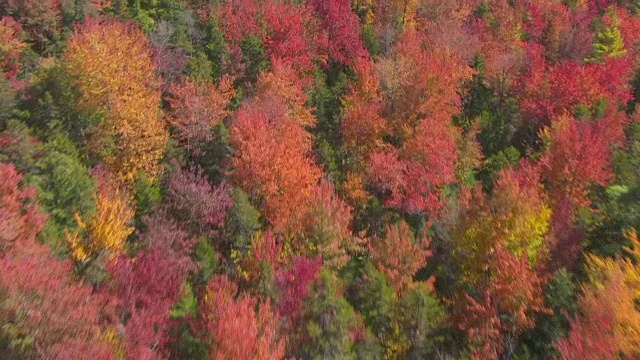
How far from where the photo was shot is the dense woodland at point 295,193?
82.6 ft

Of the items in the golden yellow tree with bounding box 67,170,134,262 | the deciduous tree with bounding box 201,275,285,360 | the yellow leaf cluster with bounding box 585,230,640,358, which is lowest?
the golden yellow tree with bounding box 67,170,134,262

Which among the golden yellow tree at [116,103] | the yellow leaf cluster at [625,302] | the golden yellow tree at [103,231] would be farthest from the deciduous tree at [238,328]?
the yellow leaf cluster at [625,302]

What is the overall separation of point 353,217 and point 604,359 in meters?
22.2

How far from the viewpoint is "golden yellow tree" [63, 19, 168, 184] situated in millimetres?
35250

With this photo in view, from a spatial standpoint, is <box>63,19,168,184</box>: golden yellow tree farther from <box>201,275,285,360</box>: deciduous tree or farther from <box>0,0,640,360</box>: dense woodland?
<box>201,275,285,360</box>: deciduous tree

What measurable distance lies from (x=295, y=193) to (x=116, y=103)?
44.6 ft

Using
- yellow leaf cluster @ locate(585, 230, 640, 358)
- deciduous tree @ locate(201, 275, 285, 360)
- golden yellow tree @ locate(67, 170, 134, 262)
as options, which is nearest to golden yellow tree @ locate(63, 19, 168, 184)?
golden yellow tree @ locate(67, 170, 134, 262)

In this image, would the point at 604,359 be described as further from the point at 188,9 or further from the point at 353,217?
the point at 188,9

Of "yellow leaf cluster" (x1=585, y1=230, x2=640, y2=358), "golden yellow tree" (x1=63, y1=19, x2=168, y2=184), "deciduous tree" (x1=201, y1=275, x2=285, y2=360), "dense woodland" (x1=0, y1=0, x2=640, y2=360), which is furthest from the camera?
"golden yellow tree" (x1=63, y1=19, x2=168, y2=184)

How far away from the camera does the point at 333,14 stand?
192 ft

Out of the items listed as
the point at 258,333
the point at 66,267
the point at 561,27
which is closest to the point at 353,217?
the point at 258,333

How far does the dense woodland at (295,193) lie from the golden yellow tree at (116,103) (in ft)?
0.51

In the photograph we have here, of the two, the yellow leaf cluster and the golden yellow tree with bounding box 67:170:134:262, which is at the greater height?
the yellow leaf cluster

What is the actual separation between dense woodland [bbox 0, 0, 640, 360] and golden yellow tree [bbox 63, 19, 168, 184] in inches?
6.1
